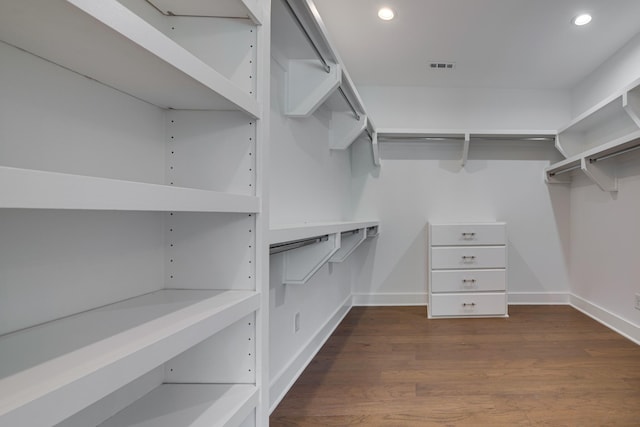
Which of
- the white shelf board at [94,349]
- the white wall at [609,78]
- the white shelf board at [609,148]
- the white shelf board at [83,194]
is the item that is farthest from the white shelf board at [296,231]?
the white wall at [609,78]

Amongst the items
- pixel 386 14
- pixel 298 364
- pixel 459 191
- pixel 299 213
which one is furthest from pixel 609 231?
pixel 298 364

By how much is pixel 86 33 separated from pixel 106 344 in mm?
479

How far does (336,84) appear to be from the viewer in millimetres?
1554

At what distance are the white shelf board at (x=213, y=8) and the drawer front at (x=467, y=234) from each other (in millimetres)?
2382

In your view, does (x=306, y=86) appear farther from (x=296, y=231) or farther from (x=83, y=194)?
(x=83, y=194)

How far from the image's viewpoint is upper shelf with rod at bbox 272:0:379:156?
1.18 metres

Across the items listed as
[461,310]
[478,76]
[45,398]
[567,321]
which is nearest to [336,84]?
[45,398]

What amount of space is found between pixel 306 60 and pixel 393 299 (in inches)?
95.0

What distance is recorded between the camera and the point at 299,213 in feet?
6.02

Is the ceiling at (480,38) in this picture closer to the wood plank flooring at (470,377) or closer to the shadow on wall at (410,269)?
the shadow on wall at (410,269)

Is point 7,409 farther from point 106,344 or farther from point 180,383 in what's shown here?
point 180,383

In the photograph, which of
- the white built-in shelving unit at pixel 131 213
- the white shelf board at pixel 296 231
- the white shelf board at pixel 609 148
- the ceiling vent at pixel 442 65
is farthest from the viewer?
the ceiling vent at pixel 442 65

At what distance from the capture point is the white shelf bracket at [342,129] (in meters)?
2.39

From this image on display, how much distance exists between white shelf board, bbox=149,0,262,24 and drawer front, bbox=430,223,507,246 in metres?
2.38
